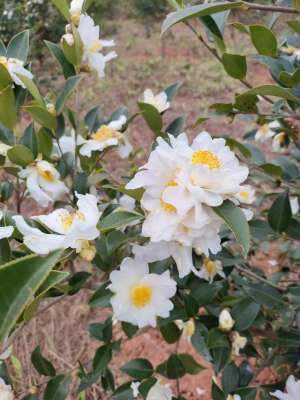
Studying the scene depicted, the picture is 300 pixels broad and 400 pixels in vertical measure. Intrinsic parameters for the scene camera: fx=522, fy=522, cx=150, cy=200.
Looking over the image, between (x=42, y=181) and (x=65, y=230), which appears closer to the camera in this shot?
(x=65, y=230)

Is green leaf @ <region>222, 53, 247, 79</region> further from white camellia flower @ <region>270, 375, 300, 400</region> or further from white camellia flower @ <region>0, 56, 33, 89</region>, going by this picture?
white camellia flower @ <region>270, 375, 300, 400</region>

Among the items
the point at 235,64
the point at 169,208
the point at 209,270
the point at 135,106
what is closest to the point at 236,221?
the point at 169,208

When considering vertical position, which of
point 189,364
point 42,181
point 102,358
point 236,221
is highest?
point 236,221

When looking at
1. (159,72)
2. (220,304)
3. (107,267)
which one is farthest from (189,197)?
(159,72)

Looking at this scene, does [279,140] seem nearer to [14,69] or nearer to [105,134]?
[105,134]

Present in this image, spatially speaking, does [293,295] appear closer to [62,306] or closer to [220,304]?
[220,304]

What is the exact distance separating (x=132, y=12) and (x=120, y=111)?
504 centimetres

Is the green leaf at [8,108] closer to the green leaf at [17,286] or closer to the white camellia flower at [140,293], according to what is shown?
the white camellia flower at [140,293]

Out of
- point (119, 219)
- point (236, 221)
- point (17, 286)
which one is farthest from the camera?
point (119, 219)

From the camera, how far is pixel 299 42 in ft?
3.33

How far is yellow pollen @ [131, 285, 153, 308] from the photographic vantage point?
0.80 meters

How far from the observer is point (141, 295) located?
81cm

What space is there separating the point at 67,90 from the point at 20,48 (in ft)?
0.46

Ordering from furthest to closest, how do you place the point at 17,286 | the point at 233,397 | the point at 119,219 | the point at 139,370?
1. the point at 139,370
2. the point at 233,397
3. the point at 119,219
4. the point at 17,286
